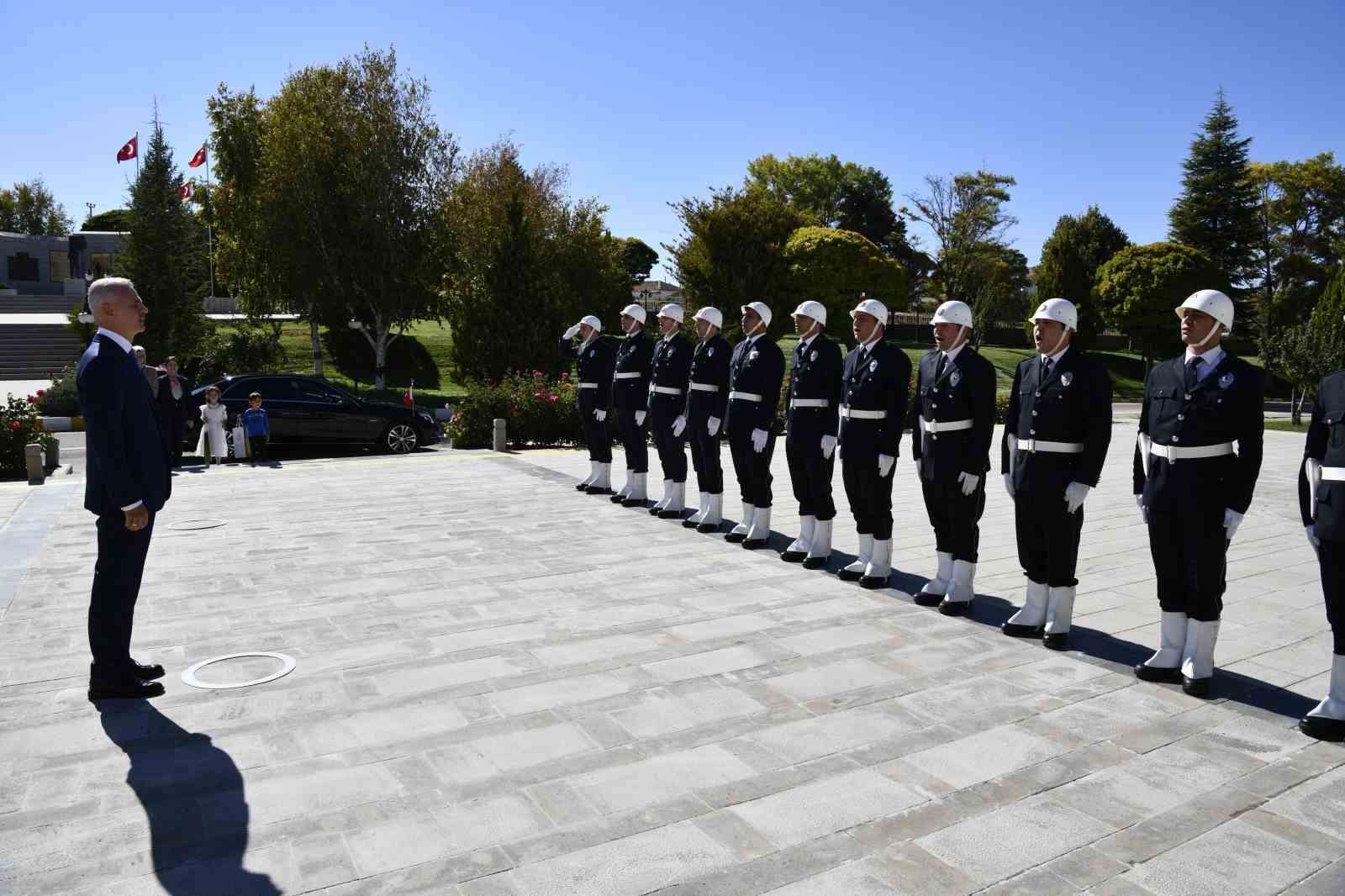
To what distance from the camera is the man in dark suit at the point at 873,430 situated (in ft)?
23.8

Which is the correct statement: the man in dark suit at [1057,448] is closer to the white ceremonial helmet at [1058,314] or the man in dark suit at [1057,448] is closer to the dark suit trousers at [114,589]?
the white ceremonial helmet at [1058,314]

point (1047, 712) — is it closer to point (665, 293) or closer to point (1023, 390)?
point (1023, 390)

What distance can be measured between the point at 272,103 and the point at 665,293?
153 feet

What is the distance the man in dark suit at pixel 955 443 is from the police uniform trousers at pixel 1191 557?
4.52 ft

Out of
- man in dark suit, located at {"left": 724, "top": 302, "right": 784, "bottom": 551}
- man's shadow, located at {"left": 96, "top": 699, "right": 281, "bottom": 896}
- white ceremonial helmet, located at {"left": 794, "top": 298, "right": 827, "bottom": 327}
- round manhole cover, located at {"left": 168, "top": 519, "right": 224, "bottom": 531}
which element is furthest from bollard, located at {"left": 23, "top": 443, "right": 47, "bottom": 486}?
white ceremonial helmet, located at {"left": 794, "top": 298, "right": 827, "bottom": 327}

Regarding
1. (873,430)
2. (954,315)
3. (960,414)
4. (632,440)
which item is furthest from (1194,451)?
(632,440)

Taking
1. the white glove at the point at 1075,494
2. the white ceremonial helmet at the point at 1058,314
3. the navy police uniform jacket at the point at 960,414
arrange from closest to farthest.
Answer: the white glove at the point at 1075,494 < the white ceremonial helmet at the point at 1058,314 < the navy police uniform jacket at the point at 960,414

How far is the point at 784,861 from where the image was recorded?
11.2 ft

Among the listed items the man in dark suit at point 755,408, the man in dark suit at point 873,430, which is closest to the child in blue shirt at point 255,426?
the man in dark suit at point 755,408

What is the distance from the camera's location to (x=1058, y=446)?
576 cm

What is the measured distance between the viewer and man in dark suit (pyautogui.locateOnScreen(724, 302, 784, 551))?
339 inches

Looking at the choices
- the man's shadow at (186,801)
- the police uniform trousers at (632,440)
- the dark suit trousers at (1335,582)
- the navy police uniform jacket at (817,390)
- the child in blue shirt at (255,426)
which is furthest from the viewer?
the child in blue shirt at (255,426)

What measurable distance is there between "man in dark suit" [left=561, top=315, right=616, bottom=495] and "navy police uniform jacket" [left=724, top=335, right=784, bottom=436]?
252 centimetres

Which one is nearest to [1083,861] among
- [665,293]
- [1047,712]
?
[1047,712]
